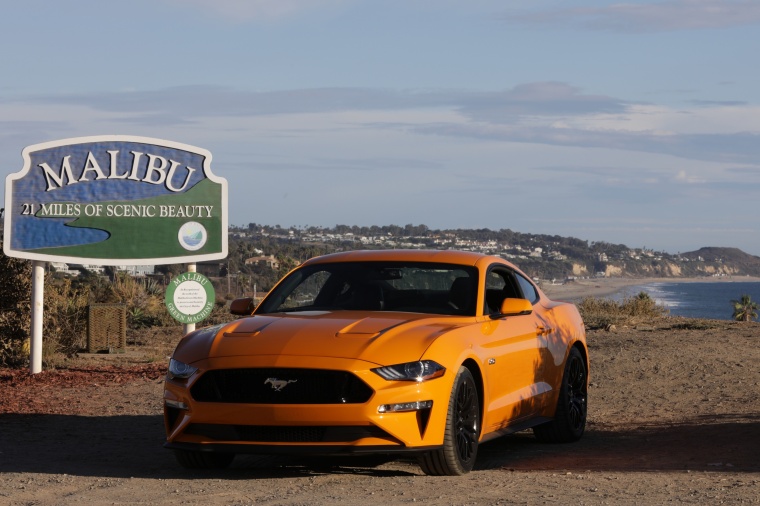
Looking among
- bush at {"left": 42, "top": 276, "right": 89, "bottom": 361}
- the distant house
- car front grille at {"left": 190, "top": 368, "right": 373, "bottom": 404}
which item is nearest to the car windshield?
car front grille at {"left": 190, "top": 368, "right": 373, "bottom": 404}

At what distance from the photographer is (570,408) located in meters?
10.7

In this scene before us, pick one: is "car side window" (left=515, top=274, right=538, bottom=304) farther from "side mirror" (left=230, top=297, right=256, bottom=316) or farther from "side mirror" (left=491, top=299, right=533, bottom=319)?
"side mirror" (left=230, top=297, right=256, bottom=316)

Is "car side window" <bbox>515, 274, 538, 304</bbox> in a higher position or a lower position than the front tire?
higher

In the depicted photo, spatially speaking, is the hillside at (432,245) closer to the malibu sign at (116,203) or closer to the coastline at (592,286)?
the coastline at (592,286)

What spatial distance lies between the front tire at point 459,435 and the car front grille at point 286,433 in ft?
1.61

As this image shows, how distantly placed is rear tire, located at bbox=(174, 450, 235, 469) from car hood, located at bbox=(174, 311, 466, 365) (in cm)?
74

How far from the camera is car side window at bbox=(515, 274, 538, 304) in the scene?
1065 cm

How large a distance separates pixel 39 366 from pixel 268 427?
9.22 meters

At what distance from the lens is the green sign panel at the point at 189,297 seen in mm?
16938

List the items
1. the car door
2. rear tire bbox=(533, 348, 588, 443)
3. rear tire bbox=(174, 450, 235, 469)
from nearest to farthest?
rear tire bbox=(174, 450, 235, 469) < the car door < rear tire bbox=(533, 348, 588, 443)

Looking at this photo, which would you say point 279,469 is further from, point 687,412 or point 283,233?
point 283,233

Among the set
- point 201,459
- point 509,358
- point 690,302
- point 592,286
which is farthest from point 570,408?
point 690,302

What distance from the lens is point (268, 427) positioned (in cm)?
795

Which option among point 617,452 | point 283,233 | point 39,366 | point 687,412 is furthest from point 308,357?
point 283,233
